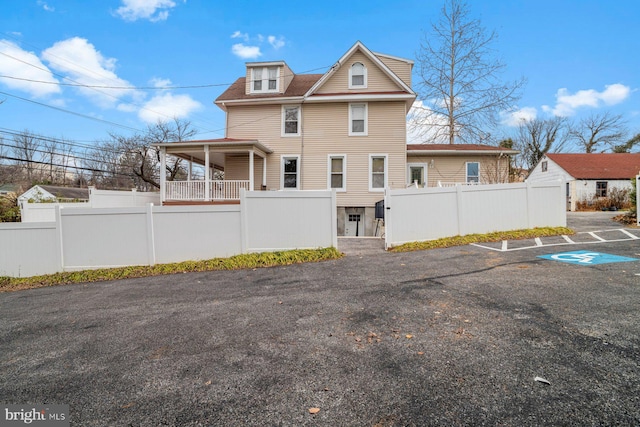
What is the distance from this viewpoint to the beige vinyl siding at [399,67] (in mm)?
15008

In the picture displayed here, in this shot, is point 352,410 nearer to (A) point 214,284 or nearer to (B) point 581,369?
(B) point 581,369

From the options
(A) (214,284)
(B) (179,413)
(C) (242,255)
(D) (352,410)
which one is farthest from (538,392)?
(C) (242,255)

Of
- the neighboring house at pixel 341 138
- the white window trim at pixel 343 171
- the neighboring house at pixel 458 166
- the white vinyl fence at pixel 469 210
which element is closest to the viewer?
the white vinyl fence at pixel 469 210

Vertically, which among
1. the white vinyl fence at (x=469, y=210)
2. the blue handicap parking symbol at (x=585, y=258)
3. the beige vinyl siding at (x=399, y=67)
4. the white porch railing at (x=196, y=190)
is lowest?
the blue handicap parking symbol at (x=585, y=258)

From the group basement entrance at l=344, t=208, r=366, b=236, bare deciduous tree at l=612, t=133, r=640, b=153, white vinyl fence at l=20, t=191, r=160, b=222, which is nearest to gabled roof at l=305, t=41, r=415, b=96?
basement entrance at l=344, t=208, r=366, b=236

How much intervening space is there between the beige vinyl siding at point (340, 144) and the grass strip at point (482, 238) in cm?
571

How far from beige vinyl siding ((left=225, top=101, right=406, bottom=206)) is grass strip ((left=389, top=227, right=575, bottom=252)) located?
571cm

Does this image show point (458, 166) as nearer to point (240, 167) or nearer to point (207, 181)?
point (240, 167)

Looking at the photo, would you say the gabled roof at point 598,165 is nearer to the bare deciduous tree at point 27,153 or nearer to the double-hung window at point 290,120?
the double-hung window at point 290,120

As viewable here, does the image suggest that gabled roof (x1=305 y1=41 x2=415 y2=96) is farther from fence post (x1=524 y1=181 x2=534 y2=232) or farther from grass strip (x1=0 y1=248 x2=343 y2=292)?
grass strip (x1=0 y1=248 x2=343 y2=292)

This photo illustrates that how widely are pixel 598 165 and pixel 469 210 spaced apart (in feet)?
78.3

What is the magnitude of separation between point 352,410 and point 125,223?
25.2ft

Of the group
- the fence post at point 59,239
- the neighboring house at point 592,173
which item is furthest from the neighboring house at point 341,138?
the neighboring house at point 592,173

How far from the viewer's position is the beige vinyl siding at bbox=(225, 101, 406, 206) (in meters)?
14.0
